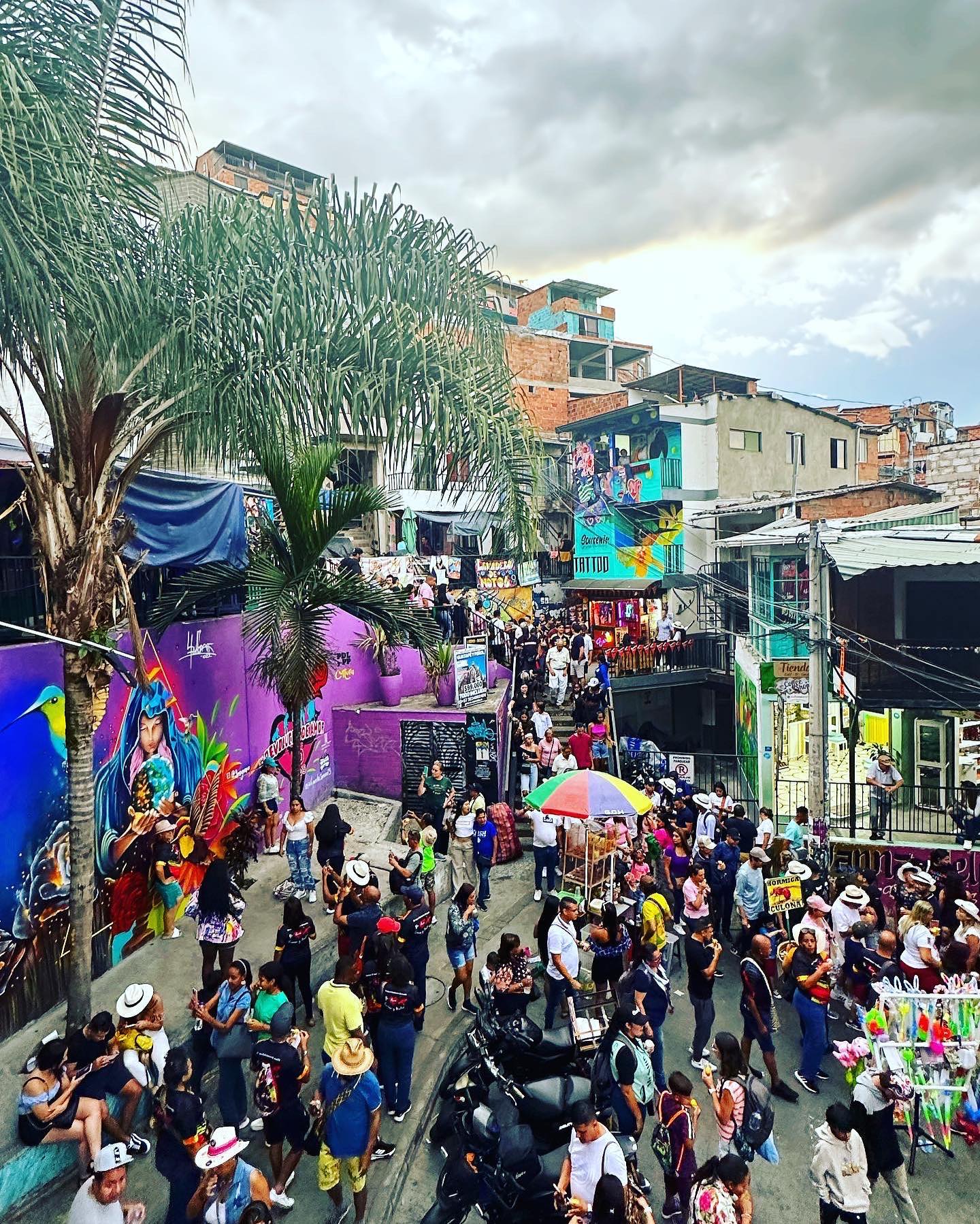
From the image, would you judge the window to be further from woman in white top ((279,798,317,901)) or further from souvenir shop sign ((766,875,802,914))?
woman in white top ((279,798,317,901))

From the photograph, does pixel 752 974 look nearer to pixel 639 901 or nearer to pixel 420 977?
pixel 639 901

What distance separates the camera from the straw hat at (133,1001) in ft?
17.8

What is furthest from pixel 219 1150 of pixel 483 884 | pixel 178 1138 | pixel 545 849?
pixel 545 849

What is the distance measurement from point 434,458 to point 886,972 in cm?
665

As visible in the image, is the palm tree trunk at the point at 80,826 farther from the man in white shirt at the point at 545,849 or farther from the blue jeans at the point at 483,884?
the man in white shirt at the point at 545,849

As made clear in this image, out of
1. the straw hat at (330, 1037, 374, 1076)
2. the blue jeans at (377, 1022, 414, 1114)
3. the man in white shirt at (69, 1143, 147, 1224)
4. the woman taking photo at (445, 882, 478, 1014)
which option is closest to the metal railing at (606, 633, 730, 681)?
the woman taking photo at (445, 882, 478, 1014)

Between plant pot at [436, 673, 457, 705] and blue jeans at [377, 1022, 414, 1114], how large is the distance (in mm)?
8413

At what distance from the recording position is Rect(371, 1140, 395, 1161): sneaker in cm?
600

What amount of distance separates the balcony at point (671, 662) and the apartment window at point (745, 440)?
8.47m

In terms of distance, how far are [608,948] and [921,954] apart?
2929 mm

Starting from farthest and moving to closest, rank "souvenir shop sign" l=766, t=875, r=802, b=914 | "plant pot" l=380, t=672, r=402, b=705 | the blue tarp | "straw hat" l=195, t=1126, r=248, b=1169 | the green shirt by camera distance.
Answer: "plant pot" l=380, t=672, r=402, b=705, "souvenir shop sign" l=766, t=875, r=802, b=914, the blue tarp, the green shirt, "straw hat" l=195, t=1126, r=248, b=1169

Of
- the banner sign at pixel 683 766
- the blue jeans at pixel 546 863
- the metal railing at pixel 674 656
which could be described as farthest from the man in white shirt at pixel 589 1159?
the metal railing at pixel 674 656

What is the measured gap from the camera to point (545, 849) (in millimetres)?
10984

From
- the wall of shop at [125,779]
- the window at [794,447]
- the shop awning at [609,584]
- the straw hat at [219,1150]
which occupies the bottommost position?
the straw hat at [219,1150]
